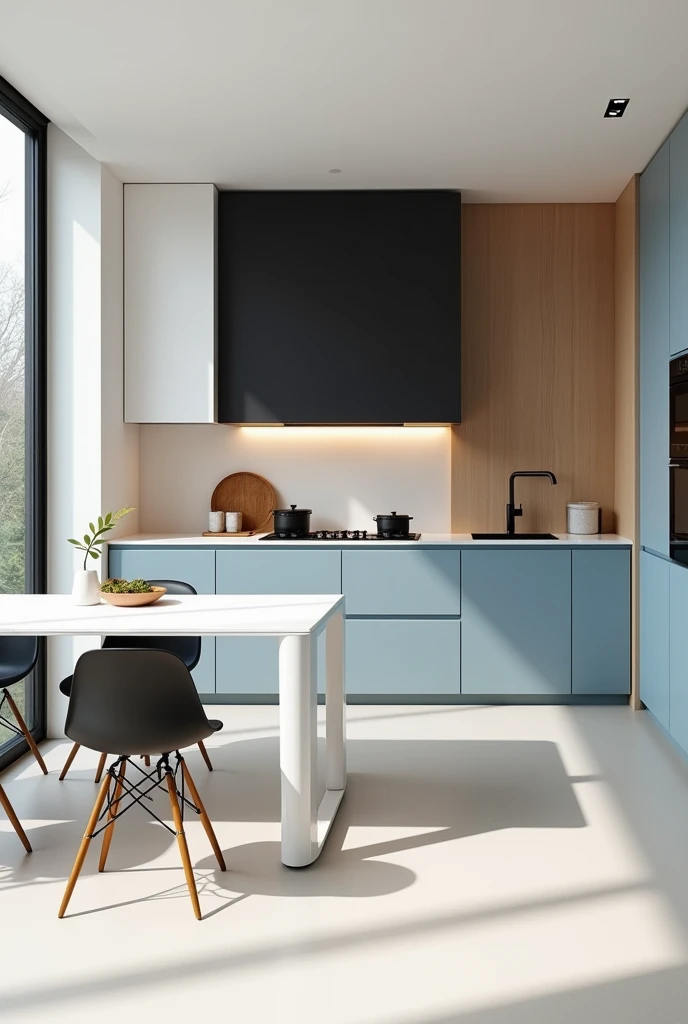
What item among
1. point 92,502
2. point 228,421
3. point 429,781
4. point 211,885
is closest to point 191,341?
point 228,421

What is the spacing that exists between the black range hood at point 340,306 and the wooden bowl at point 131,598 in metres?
1.90

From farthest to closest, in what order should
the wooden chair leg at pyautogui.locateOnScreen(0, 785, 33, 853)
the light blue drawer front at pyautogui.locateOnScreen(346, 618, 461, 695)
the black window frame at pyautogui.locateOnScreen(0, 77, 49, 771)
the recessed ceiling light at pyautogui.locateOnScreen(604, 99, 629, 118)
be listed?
1. the light blue drawer front at pyautogui.locateOnScreen(346, 618, 461, 695)
2. the black window frame at pyautogui.locateOnScreen(0, 77, 49, 771)
3. the recessed ceiling light at pyautogui.locateOnScreen(604, 99, 629, 118)
4. the wooden chair leg at pyautogui.locateOnScreen(0, 785, 33, 853)

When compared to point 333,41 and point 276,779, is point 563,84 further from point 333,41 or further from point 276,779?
point 276,779

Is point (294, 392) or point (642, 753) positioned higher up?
point (294, 392)

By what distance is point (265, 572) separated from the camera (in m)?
4.98

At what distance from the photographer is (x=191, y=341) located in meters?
5.03

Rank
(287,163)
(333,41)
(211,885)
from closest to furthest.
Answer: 1. (211,885)
2. (333,41)
3. (287,163)

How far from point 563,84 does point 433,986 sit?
10.6 feet

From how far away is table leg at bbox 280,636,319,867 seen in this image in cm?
287

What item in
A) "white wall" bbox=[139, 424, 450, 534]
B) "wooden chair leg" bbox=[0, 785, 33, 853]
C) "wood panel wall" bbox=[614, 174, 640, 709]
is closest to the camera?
"wooden chair leg" bbox=[0, 785, 33, 853]

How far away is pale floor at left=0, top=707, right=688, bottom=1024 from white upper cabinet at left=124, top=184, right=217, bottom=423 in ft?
6.51

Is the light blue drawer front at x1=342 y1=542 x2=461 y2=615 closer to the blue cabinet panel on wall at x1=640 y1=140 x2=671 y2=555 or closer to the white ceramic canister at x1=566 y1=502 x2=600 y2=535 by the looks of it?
the white ceramic canister at x1=566 y1=502 x2=600 y2=535

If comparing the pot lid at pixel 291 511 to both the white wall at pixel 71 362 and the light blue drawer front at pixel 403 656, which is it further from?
the white wall at pixel 71 362

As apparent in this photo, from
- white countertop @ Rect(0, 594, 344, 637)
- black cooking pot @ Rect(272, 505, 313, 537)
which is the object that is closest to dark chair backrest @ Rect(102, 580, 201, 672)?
white countertop @ Rect(0, 594, 344, 637)
